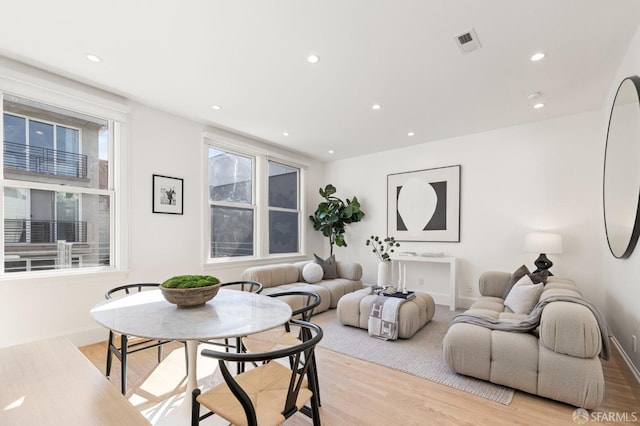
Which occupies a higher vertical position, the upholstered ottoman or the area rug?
the upholstered ottoman

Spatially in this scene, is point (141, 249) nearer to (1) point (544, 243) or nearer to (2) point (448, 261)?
(2) point (448, 261)

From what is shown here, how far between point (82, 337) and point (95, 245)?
3.22ft

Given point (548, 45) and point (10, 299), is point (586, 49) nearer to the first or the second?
point (548, 45)

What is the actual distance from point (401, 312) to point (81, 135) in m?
4.14

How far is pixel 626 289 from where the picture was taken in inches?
103

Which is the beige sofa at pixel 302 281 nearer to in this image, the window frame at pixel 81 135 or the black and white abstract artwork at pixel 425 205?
the black and white abstract artwork at pixel 425 205

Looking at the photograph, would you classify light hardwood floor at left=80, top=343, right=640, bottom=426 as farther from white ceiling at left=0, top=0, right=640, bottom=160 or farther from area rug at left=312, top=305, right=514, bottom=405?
white ceiling at left=0, top=0, right=640, bottom=160

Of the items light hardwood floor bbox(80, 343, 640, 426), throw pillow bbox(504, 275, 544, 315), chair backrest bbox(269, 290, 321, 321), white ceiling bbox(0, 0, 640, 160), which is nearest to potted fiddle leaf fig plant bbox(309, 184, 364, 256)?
white ceiling bbox(0, 0, 640, 160)

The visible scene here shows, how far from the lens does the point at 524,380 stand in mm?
2199

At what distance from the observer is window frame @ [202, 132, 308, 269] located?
4336 millimetres

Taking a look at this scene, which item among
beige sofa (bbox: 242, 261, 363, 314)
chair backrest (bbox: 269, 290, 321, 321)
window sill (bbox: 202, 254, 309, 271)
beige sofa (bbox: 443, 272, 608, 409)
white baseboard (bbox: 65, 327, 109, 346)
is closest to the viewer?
chair backrest (bbox: 269, 290, 321, 321)

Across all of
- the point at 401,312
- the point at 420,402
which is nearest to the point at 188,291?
the point at 420,402

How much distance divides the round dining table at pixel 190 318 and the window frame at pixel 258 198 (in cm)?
237

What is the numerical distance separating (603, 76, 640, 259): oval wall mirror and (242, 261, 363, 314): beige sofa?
128 inches
